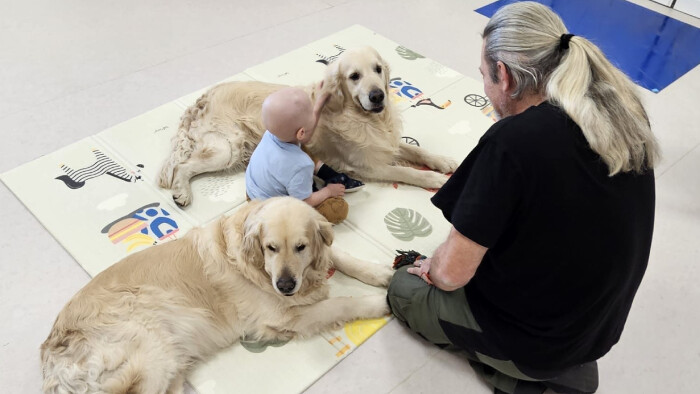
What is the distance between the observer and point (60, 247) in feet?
8.45

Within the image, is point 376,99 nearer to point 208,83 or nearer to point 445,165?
point 445,165

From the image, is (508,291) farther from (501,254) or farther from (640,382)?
(640,382)

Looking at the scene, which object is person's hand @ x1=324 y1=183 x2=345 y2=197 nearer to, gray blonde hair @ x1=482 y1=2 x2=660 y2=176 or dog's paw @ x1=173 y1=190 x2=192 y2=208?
dog's paw @ x1=173 y1=190 x2=192 y2=208

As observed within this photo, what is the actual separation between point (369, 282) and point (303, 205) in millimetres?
577

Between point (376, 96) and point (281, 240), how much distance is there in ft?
3.45

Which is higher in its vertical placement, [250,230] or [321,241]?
[250,230]

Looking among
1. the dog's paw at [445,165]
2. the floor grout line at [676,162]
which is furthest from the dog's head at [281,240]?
the floor grout line at [676,162]

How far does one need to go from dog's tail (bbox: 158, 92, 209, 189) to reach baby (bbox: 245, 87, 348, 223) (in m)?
0.49

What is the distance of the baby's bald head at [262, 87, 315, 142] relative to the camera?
2.36 m

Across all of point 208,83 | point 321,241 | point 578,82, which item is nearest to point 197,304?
point 321,241

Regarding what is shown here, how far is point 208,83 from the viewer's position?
3762 mm

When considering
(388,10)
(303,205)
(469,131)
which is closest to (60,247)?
(303,205)

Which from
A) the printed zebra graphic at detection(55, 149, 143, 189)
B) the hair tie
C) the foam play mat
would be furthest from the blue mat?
the printed zebra graphic at detection(55, 149, 143, 189)

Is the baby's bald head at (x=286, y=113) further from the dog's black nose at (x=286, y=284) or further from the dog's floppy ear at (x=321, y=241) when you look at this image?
the dog's black nose at (x=286, y=284)
